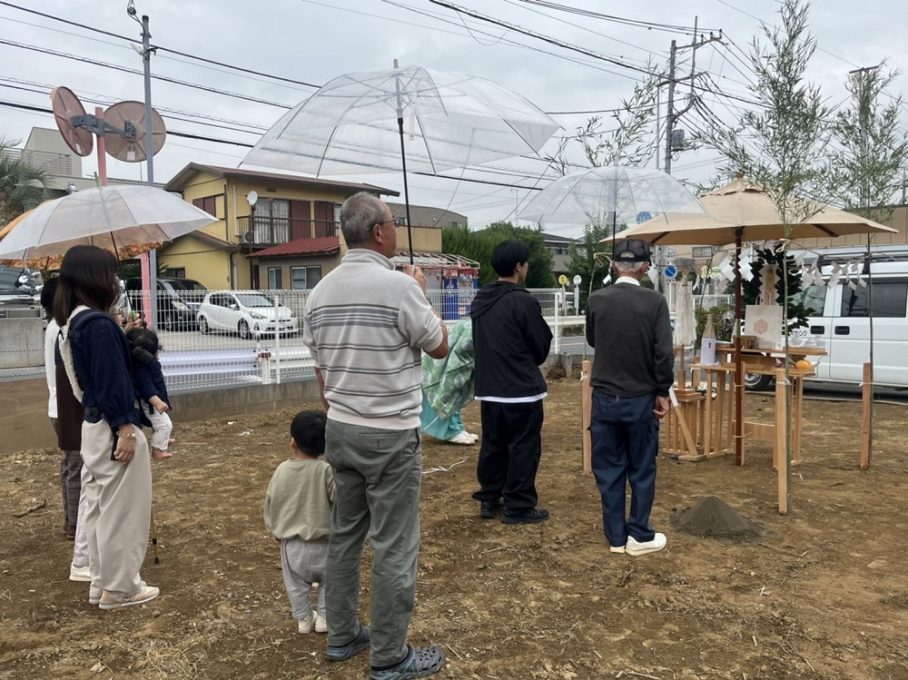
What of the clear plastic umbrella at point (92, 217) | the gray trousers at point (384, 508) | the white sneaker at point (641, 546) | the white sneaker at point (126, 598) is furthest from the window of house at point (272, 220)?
the gray trousers at point (384, 508)

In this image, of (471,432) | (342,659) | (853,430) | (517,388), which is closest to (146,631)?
(342,659)

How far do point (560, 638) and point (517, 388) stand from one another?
1571mm

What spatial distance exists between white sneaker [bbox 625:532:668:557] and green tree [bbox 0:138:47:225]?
57.4 ft

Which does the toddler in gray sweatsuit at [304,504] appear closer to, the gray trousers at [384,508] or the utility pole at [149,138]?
the gray trousers at [384,508]

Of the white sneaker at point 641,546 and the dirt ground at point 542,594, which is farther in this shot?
the white sneaker at point 641,546

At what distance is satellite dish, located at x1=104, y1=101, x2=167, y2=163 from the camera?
20.0 feet

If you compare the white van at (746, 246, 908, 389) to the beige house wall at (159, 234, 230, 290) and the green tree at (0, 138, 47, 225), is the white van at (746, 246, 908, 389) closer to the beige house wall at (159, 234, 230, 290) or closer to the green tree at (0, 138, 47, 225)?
the green tree at (0, 138, 47, 225)

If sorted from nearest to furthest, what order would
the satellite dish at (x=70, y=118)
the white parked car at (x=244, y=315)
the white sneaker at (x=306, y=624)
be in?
the white sneaker at (x=306, y=624) → the satellite dish at (x=70, y=118) → the white parked car at (x=244, y=315)

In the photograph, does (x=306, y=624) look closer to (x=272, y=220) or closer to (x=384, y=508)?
(x=384, y=508)

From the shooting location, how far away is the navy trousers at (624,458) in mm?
3588

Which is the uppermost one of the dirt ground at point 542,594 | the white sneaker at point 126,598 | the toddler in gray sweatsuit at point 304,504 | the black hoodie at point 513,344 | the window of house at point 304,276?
the window of house at point 304,276

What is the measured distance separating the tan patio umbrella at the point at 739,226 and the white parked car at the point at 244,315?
14.3 feet

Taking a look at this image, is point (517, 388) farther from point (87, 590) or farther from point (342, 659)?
point (87, 590)

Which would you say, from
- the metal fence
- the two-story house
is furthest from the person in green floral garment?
the two-story house
